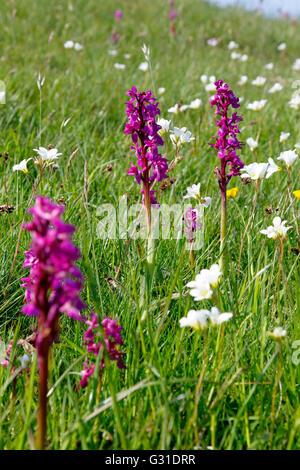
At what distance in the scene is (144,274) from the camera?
5.72 ft

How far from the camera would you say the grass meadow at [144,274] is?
128 centimetres

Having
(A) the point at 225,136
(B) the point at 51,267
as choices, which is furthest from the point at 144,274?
(B) the point at 51,267

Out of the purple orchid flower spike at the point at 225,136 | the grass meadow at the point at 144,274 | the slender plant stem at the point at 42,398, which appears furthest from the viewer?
the purple orchid flower spike at the point at 225,136

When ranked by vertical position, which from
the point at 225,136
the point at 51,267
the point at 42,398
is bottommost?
the point at 42,398

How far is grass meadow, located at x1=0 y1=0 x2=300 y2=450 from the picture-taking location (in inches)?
50.4

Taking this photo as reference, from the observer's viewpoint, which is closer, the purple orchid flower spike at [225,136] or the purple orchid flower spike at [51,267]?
the purple orchid flower spike at [51,267]

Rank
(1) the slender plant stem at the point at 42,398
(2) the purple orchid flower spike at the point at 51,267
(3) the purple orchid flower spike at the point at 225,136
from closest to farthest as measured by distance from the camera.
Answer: (2) the purple orchid flower spike at the point at 51,267 < (1) the slender plant stem at the point at 42,398 < (3) the purple orchid flower spike at the point at 225,136

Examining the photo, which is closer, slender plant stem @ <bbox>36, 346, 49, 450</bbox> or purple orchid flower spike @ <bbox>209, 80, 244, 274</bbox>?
slender plant stem @ <bbox>36, 346, 49, 450</bbox>

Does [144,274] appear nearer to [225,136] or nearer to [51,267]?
[225,136]

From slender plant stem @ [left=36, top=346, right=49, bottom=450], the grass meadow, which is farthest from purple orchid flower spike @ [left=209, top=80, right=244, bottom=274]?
slender plant stem @ [left=36, top=346, right=49, bottom=450]

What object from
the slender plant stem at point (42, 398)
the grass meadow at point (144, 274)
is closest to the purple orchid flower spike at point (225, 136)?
the grass meadow at point (144, 274)

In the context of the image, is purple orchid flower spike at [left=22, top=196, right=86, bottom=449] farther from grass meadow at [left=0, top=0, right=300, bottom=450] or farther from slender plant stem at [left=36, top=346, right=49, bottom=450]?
grass meadow at [left=0, top=0, right=300, bottom=450]

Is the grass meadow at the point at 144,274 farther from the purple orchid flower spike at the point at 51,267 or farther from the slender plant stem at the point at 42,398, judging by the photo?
the purple orchid flower spike at the point at 51,267
